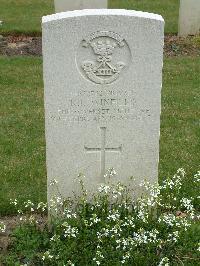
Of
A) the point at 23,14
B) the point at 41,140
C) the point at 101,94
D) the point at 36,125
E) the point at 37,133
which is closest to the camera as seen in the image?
the point at 101,94

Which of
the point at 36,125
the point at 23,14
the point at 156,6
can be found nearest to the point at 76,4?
the point at 23,14

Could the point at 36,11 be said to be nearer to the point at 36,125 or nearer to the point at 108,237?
the point at 36,125

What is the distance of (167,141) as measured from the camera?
7367mm

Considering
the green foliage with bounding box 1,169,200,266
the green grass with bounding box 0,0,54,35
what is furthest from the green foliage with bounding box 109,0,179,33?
the green foliage with bounding box 1,169,200,266

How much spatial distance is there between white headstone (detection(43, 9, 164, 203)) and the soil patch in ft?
21.0

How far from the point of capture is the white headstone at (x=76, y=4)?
37.9 feet

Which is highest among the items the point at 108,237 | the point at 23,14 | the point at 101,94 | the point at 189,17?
the point at 189,17

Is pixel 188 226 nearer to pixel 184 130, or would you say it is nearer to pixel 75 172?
pixel 75 172

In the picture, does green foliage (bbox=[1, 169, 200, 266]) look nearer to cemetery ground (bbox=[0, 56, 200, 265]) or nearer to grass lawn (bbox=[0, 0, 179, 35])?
cemetery ground (bbox=[0, 56, 200, 265])

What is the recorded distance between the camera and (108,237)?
4.62m

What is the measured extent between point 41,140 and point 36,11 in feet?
27.6

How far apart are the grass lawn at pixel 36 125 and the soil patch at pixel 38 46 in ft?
1.43

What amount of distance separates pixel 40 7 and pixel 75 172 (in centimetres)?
1132

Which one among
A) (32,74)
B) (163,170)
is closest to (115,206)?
(163,170)
